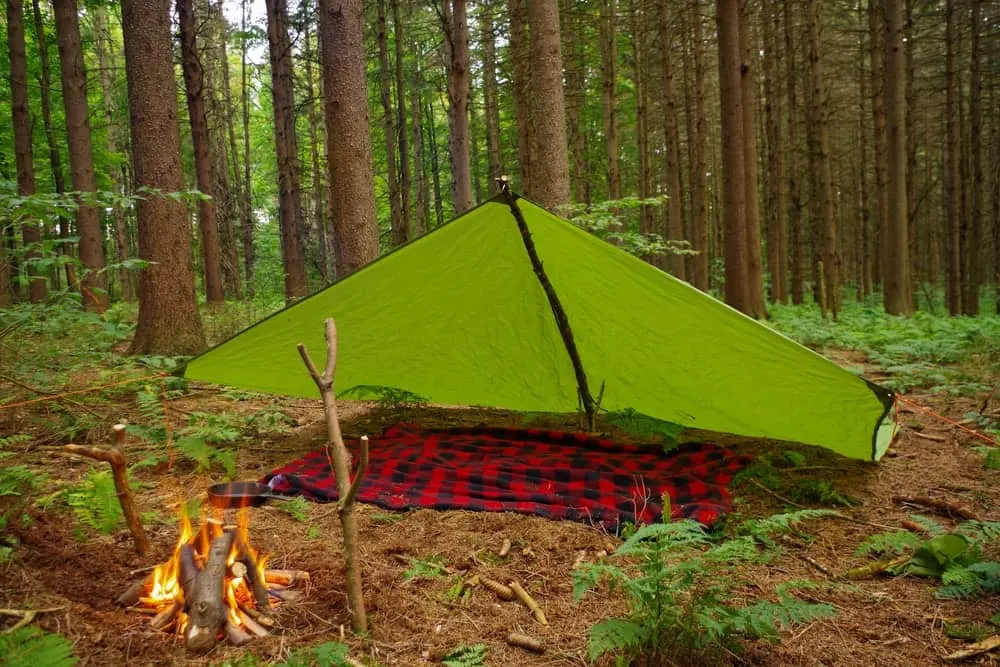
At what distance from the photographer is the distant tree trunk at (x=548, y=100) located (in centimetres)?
509

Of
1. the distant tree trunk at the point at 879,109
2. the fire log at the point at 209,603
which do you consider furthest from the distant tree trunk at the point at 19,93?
the distant tree trunk at the point at 879,109

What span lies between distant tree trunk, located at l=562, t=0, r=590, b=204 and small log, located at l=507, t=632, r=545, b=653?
11101 millimetres

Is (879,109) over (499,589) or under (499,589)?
over

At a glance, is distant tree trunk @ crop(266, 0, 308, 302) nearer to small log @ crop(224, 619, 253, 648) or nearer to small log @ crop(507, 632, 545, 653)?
small log @ crop(224, 619, 253, 648)

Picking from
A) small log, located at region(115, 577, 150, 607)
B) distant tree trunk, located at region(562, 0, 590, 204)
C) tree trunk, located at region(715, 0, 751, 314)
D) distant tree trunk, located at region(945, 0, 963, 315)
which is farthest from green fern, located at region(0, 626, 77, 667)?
distant tree trunk, located at region(945, 0, 963, 315)

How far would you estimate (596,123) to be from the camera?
59.3ft

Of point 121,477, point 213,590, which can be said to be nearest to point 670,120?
point 121,477

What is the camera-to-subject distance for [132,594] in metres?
1.81

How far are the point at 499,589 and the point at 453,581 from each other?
0.18m

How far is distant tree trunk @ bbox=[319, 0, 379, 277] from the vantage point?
201 inches

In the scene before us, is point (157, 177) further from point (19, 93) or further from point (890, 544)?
point (19, 93)

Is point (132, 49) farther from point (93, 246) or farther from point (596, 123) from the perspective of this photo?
point (596, 123)

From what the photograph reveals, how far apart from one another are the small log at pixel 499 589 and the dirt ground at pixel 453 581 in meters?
0.03

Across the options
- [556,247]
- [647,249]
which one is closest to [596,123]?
[647,249]
